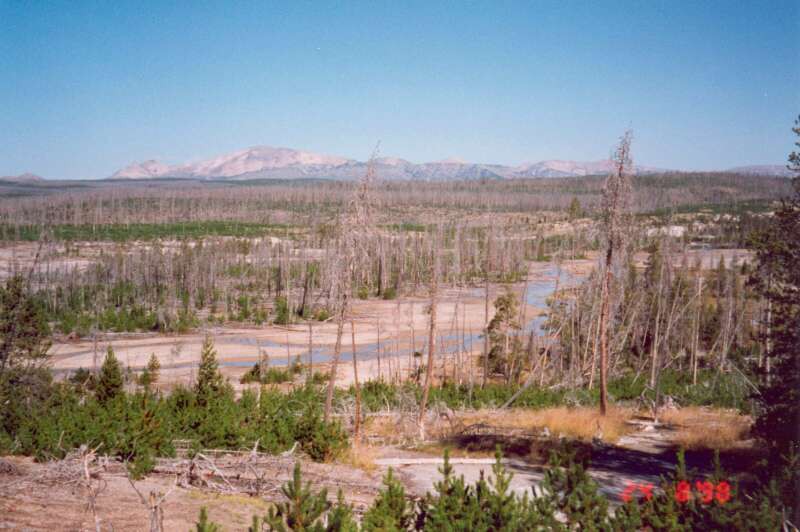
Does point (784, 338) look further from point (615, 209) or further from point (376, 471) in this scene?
point (376, 471)

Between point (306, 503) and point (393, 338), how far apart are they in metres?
51.0

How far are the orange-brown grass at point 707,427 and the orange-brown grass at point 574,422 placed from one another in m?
1.72

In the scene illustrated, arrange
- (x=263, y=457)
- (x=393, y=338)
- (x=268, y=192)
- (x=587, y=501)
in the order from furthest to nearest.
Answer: (x=268, y=192) < (x=393, y=338) < (x=263, y=457) < (x=587, y=501)

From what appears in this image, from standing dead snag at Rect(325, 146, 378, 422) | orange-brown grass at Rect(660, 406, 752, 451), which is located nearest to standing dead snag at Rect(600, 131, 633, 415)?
orange-brown grass at Rect(660, 406, 752, 451)

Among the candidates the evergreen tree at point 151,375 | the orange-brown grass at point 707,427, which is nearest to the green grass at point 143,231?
the evergreen tree at point 151,375

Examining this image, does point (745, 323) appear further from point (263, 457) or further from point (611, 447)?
point (263, 457)

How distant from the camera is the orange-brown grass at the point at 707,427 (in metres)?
16.9

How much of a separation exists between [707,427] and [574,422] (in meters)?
4.47

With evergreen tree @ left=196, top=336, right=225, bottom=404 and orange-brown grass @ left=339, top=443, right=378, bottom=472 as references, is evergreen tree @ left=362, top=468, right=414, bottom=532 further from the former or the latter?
evergreen tree @ left=196, top=336, right=225, bottom=404

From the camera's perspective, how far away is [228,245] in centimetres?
10244

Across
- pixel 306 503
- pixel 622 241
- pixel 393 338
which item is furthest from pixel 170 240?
pixel 306 503

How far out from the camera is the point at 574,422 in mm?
18594
